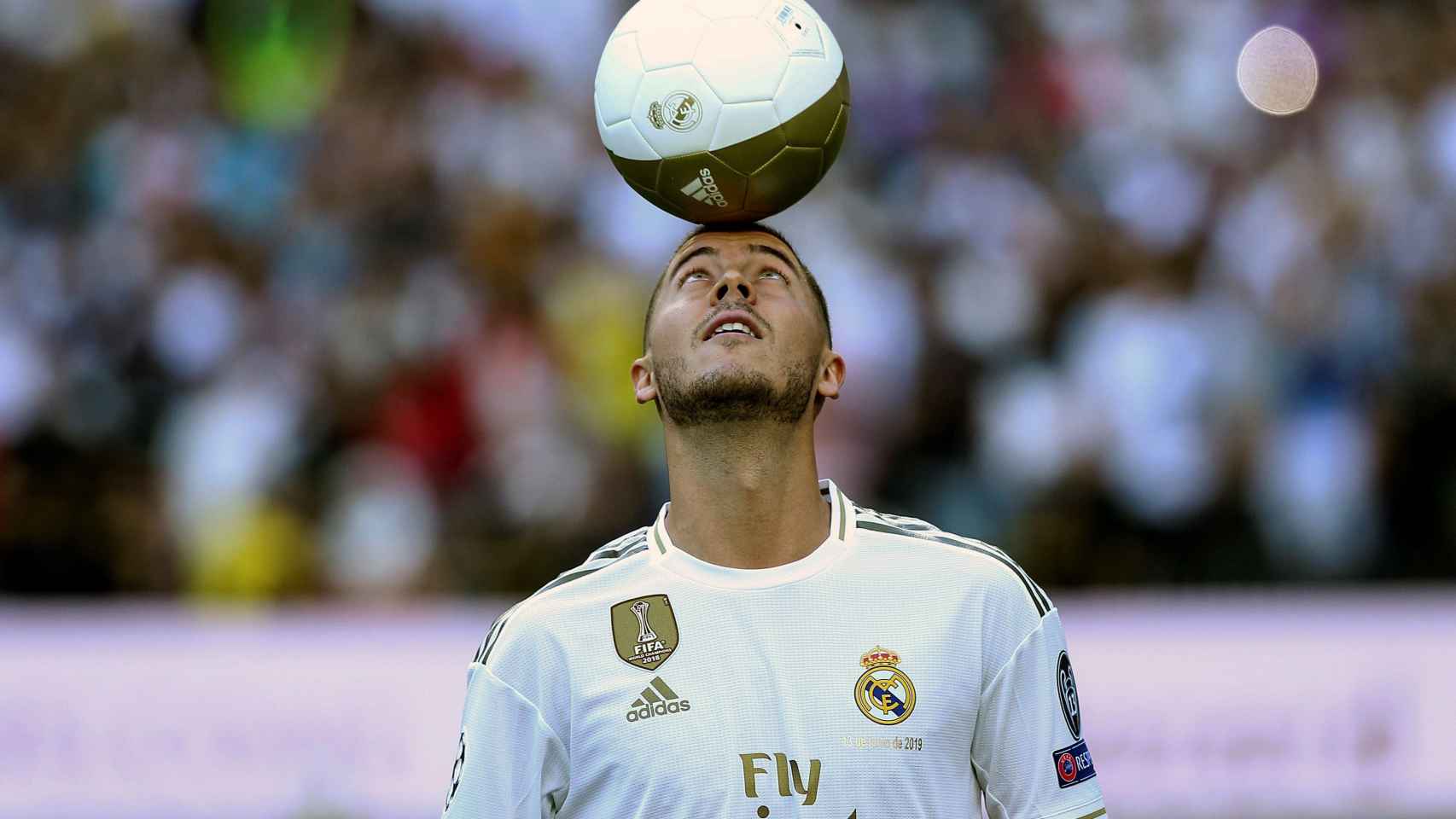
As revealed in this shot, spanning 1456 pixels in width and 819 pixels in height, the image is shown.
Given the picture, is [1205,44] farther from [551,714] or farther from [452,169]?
[551,714]

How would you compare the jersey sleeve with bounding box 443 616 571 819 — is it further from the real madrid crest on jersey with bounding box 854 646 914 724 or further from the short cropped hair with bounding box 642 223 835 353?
the short cropped hair with bounding box 642 223 835 353

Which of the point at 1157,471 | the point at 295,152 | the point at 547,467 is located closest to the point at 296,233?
the point at 295,152

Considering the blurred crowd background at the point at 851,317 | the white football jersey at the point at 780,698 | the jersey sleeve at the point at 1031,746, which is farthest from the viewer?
the blurred crowd background at the point at 851,317

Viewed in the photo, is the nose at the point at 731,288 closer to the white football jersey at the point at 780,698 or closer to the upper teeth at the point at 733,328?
the upper teeth at the point at 733,328

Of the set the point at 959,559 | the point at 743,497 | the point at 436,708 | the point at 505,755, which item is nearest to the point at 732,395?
the point at 743,497

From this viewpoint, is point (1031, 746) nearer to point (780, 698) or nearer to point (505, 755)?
point (780, 698)

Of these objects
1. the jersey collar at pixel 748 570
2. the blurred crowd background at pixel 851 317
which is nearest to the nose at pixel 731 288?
the jersey collar at pixel 748 570

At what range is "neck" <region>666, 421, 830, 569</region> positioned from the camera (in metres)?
4.06

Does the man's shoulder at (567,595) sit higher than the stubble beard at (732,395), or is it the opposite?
the stubble beard at (732,395)

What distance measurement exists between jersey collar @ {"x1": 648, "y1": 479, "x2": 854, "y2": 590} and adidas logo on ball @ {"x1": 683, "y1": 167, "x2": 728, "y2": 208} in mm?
676

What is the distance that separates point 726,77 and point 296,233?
7.63m

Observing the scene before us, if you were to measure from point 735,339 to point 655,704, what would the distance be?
79 cm

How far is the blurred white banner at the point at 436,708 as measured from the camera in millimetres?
9023

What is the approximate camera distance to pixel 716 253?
422 cm
